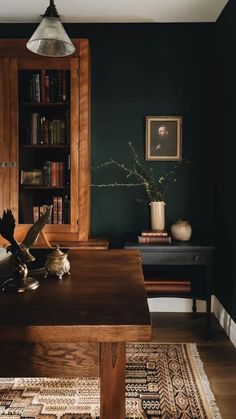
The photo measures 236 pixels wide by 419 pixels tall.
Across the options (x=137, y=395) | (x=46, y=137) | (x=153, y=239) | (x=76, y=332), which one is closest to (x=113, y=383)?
(x=76, y=332)

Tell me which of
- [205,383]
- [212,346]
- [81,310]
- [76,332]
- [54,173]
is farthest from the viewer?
[54,173]

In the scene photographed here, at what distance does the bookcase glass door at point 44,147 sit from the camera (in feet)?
11.7

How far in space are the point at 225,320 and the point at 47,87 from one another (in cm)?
238

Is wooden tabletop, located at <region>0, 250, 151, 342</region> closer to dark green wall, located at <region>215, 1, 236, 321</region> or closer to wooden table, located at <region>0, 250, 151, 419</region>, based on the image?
wooden table, located at <region>0, 250, 151, 419</region>

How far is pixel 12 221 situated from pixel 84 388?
1330 millimetres

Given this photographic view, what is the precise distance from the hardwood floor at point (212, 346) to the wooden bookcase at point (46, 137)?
1002mm

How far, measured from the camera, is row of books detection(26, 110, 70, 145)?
141 inches

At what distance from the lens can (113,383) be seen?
1227mm

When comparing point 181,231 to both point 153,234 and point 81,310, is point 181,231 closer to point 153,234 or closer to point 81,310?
point 153,234

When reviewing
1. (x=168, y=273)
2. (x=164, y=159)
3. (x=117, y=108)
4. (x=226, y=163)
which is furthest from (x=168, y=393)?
(x=117, y=108)

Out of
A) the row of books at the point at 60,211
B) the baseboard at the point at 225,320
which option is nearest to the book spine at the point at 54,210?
the row of books at the point at 60,211

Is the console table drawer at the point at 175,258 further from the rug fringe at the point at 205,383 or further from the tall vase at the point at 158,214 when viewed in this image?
the rug fringe at the point at 205,383

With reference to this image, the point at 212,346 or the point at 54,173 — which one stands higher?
the point at 54,173

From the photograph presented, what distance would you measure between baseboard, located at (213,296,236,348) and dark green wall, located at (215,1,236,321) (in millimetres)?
54
